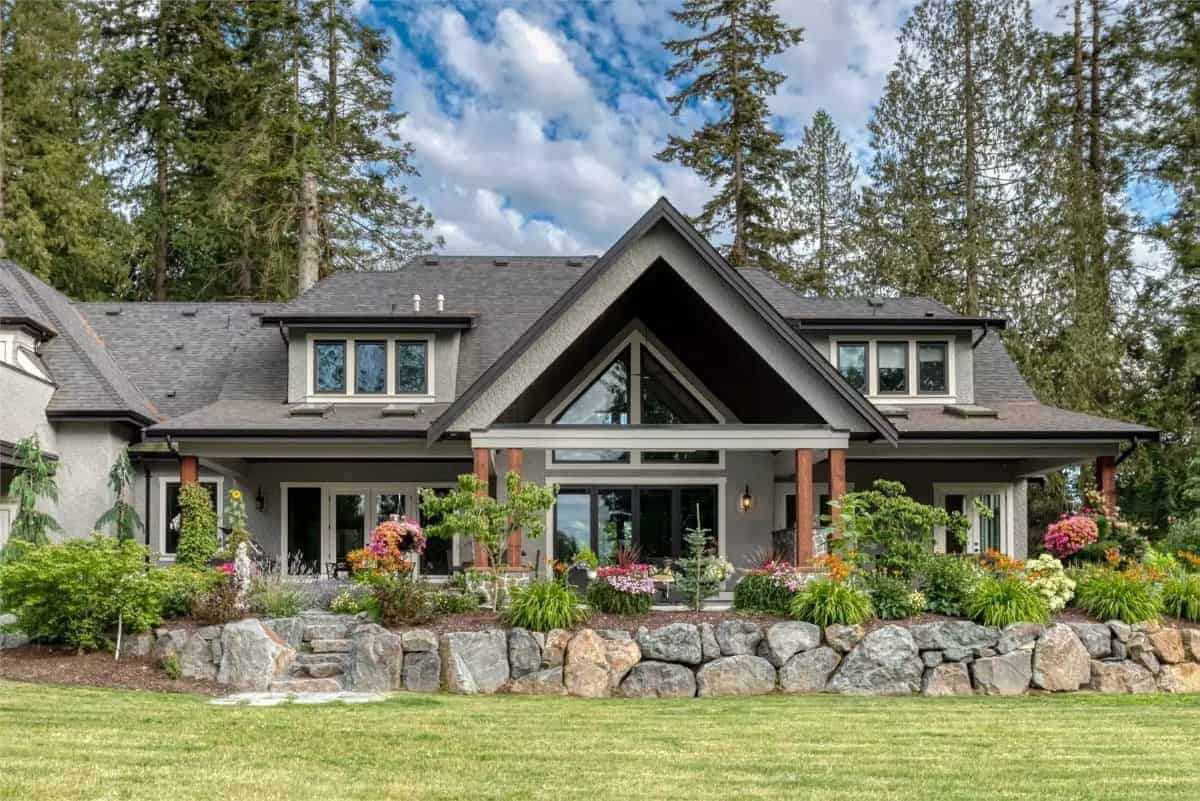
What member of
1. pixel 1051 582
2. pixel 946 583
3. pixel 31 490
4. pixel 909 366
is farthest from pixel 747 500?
pixel 31 490

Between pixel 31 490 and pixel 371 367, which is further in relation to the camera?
pixel 371 367

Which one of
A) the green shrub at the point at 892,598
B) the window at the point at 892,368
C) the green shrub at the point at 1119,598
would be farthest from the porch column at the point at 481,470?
the window at the point at 892,368

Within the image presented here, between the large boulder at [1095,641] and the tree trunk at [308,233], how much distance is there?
1983 cm

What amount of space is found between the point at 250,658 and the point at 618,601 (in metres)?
4.06

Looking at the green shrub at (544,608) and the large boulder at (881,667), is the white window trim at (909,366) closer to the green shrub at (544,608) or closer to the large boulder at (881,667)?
the large boulder at (881,667)

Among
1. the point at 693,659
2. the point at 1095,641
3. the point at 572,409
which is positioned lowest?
the point at 693,659

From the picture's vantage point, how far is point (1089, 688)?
1290 cm

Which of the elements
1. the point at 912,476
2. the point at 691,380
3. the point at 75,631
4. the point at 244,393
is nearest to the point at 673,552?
the point at 691,380

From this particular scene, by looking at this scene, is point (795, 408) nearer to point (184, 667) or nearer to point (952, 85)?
point (184, 667)

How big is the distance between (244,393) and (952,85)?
19.8m

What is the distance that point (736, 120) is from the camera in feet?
109

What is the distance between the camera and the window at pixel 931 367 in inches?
776

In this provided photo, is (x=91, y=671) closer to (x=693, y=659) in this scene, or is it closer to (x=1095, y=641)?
(x=693, y=659)

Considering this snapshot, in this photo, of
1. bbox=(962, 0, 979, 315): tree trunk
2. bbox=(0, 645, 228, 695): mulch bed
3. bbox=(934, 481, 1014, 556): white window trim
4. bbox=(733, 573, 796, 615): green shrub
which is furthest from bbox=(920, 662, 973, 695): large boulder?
bbox=(962, 0, 979, 315): tree trunk
